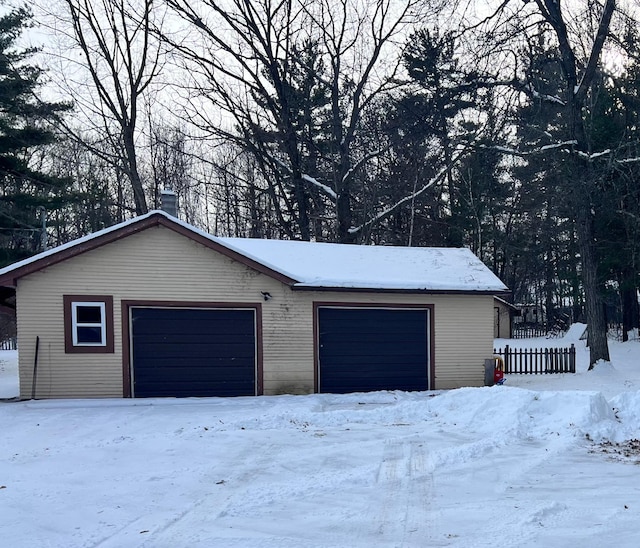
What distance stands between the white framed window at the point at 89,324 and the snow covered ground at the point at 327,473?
4.63ft

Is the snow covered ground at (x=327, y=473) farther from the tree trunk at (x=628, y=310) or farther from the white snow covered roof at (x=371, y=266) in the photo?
the tree trunk at (x=628, y=310)

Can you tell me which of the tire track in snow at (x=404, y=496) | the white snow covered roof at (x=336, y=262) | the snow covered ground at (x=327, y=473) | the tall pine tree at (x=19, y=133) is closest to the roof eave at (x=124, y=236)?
the white snow covered roof at (x=336, y=262)

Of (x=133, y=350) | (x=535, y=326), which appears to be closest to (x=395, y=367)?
(x=133, y=350)

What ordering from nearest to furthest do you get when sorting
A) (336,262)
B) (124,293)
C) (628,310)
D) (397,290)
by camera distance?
(124,293) < (397,290) < (336,262) < (628,310)

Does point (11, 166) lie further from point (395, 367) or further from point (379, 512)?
point (379, 512)

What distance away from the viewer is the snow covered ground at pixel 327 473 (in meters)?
A: 4.97

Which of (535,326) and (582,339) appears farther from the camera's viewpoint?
(535,326)

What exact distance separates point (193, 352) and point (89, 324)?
2397mm

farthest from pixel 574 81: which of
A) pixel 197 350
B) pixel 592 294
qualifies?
pixel 197 350

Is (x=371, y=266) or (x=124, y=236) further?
(x=371, y=266)

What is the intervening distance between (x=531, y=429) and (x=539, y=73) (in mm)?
13262

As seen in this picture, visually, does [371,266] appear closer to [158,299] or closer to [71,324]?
[158,299]

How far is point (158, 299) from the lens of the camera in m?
12.7

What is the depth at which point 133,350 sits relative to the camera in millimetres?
12625
